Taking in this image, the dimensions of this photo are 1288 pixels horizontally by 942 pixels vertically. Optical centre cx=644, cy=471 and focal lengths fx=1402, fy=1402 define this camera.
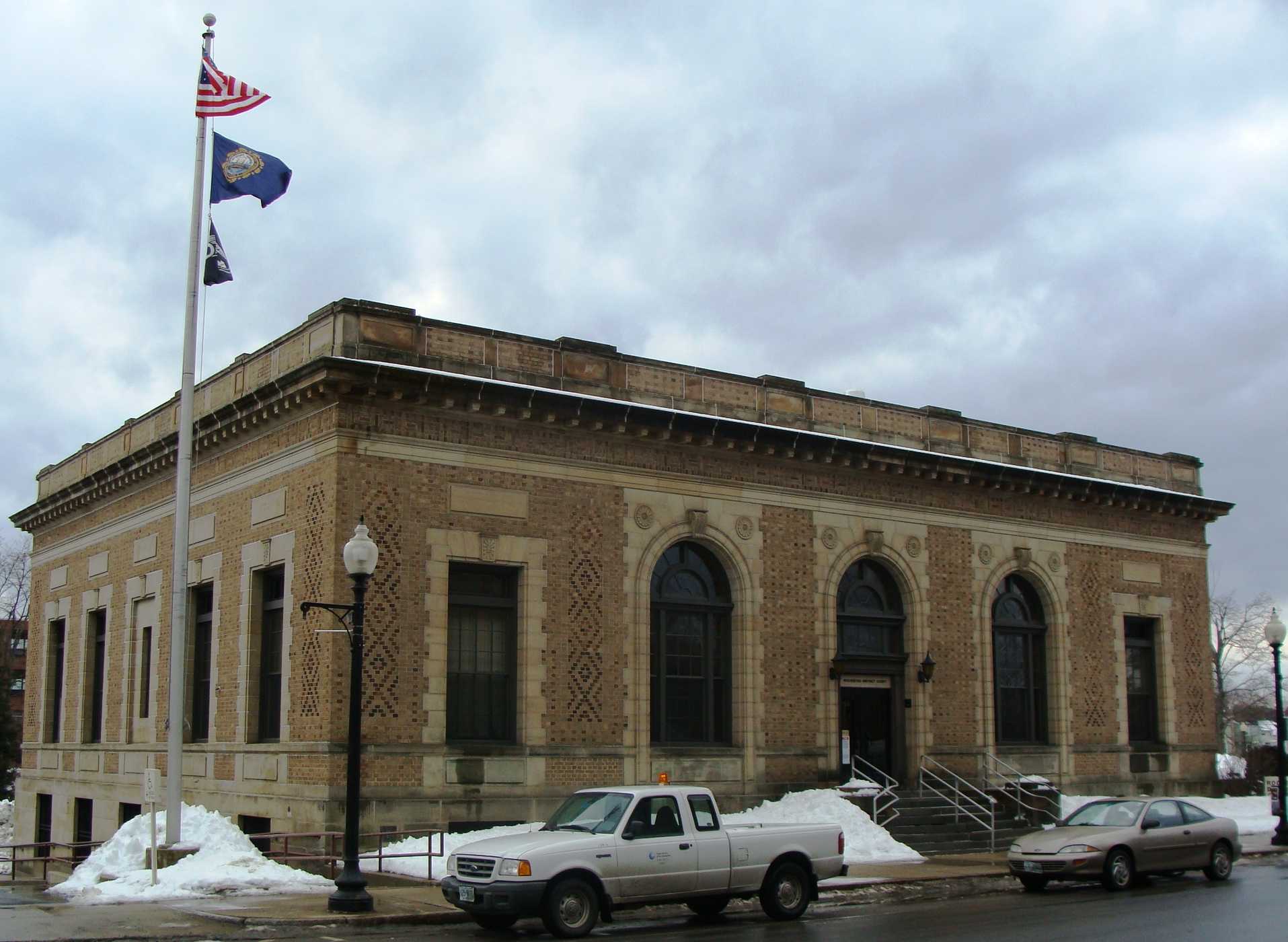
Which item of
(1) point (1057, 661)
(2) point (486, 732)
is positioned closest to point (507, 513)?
(2) point (486, 732)

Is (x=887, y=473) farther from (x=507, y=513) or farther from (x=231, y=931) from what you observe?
(x=231, y=931)

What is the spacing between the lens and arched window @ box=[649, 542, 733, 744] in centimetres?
2712

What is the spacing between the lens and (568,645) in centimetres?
2548

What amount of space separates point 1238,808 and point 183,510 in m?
26.7

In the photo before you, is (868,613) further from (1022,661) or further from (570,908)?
(570,908)

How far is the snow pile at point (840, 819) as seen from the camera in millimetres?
24625

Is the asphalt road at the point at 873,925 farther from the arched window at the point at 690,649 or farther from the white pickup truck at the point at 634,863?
the arched window at the point at 690,649

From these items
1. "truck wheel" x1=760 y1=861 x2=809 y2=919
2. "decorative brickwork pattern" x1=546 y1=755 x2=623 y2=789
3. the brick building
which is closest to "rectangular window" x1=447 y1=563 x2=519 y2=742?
the brick building

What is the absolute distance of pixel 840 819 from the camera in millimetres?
25734

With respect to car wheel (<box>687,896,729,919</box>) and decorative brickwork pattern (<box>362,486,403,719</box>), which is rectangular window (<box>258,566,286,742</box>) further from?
car wheel (<box>687,896,729,919</box>)

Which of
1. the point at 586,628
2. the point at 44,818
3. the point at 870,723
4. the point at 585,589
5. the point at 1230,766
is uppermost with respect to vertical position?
the point at 585,589

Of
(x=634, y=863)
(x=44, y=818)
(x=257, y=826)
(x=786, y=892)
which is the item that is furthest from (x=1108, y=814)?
(x=44, y=818)

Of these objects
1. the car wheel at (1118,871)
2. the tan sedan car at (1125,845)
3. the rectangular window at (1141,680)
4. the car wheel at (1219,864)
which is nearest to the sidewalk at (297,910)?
the tan sedan car at (1125,845)

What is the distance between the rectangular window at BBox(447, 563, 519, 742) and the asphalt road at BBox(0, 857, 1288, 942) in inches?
286
